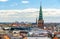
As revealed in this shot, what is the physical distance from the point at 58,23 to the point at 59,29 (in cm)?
12

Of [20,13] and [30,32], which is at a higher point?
[20,13]

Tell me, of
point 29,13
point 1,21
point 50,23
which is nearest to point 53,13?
point 50,23

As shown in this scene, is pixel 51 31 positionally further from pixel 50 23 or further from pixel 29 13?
pixel 29 13

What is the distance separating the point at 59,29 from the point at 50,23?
0.19 m

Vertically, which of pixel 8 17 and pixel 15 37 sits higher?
pixel 8 17

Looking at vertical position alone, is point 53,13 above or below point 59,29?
above

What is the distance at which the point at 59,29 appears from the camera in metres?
3.87

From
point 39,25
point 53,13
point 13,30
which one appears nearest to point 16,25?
point 13,30

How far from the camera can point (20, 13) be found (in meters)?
3.93

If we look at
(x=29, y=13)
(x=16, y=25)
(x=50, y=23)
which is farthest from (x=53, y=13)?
(x=16, y=25)

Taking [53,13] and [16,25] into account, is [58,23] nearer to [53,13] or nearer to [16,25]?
[53,13]

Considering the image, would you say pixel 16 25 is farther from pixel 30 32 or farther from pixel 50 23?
pixel 50 23

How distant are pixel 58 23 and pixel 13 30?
2.68 ft

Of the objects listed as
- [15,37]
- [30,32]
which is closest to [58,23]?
[30,32]
